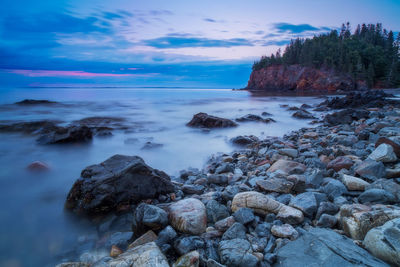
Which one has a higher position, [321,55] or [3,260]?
[321,55]

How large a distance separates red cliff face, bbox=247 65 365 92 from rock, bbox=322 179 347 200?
208 feet

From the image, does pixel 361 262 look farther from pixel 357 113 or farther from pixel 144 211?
pixel 357 113

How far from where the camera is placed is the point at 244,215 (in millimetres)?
2617

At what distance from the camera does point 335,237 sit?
206 cm

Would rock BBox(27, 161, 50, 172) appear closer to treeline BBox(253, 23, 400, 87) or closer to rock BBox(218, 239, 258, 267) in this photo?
rock BBox(218, 239, 258, 267)

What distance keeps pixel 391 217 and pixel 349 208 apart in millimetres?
403

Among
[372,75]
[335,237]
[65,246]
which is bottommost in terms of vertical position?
[65,246]

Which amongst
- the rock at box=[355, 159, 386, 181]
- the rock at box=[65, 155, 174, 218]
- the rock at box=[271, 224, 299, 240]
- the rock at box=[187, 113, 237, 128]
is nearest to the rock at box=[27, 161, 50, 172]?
the rock at box=[65, 155, 174, 218]

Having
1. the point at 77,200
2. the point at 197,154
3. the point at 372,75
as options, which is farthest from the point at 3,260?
the point at 372,75

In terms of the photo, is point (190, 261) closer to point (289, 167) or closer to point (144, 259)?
point (144, 259)

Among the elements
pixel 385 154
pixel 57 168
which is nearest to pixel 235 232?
pixel 385 154

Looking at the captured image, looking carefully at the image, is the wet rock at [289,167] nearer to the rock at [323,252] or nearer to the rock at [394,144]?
the rock at [394,144]

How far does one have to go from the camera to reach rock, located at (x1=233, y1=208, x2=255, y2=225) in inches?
101

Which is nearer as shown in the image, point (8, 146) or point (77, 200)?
point (77, 200)
